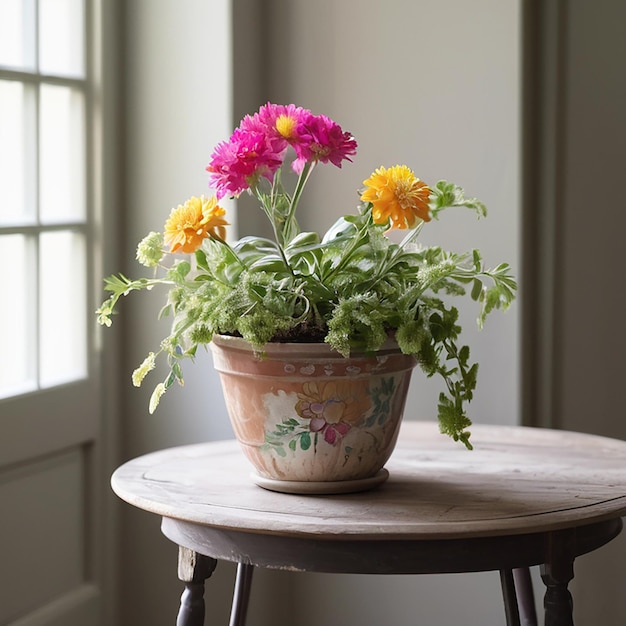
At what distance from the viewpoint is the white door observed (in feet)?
6.28

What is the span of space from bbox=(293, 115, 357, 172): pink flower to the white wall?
2.21 feet

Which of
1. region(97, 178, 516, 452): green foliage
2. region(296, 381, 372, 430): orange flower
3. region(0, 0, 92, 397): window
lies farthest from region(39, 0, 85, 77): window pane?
region(296, 381, 372, 430): orange flower

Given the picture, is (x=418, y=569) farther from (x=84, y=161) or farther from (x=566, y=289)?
(x=84, y=161)

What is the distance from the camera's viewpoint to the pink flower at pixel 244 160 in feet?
4.14

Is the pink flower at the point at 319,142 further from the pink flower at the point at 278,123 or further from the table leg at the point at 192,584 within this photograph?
the table leg at the point at 192,584

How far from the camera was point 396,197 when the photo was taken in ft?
4.19

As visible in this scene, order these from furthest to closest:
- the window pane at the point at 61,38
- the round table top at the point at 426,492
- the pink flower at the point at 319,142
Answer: the window pane at the point at 61,38, the pink flower at the point at 319,142, the round table top at the point at 426,492

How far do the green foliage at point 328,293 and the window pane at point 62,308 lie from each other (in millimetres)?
735

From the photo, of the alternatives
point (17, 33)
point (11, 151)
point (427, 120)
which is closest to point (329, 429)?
point (427, 120)

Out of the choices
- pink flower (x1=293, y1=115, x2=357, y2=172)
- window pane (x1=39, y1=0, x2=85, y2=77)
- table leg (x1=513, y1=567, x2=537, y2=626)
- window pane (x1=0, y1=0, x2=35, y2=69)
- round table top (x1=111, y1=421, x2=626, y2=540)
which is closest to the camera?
round table top (x1=111, y1=421, x2=626, y2=540)

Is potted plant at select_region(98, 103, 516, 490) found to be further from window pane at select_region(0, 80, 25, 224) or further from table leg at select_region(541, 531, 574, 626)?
window pane at select_region(0, 80, 25, 224)

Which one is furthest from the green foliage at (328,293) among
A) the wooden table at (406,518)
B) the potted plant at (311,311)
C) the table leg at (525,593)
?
the table leg at (525,593)

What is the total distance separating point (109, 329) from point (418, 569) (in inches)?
44.2

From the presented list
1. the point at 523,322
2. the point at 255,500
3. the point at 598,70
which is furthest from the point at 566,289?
the point at 255,500
